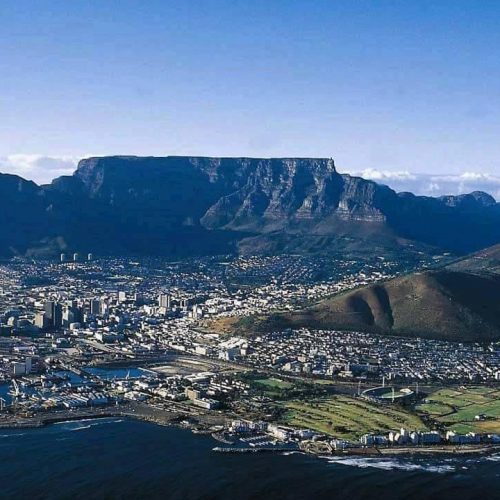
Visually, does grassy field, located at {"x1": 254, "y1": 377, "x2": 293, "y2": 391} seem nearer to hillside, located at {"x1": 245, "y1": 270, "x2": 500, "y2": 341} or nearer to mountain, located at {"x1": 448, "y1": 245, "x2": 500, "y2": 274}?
hillside, located at {"x1": 245, "y1": 270, "x2": 500, "y2": 341}

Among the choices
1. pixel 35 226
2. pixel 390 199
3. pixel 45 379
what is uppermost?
pixel 390 199

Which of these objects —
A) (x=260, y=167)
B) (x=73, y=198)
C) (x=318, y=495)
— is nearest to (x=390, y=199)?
(x=260, y=167)

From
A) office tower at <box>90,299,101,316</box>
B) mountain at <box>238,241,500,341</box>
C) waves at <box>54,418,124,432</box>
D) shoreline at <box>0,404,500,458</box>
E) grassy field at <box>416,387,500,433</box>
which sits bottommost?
waves at <box>54,418,124,432</box>

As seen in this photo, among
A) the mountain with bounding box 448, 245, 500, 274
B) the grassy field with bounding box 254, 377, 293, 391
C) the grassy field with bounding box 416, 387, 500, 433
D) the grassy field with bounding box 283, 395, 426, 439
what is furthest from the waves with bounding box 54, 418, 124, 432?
the mountain with bounding box 448, 245, 500, 274

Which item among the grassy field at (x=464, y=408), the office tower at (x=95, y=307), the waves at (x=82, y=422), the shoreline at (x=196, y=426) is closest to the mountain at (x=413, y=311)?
the office tower at (x=95, y=307)

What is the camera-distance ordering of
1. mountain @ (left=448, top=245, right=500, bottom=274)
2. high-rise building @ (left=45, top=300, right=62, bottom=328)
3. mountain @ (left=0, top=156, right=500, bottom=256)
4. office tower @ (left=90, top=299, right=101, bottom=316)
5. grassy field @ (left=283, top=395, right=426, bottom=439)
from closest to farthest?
grassy field @ (left=283, top=395, right=426, bottom=439), high-rise building @ (left=45, top=300, right=62, bottom=328), office tower @ (left=90, top=299, right=101, bottom=316), mountain @ (left=448, top=245, right=500, bottom=274), mountain @ (left=0, top=156, right=500, bottom=256)

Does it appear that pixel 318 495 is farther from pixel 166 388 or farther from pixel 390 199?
pixel 390 199
